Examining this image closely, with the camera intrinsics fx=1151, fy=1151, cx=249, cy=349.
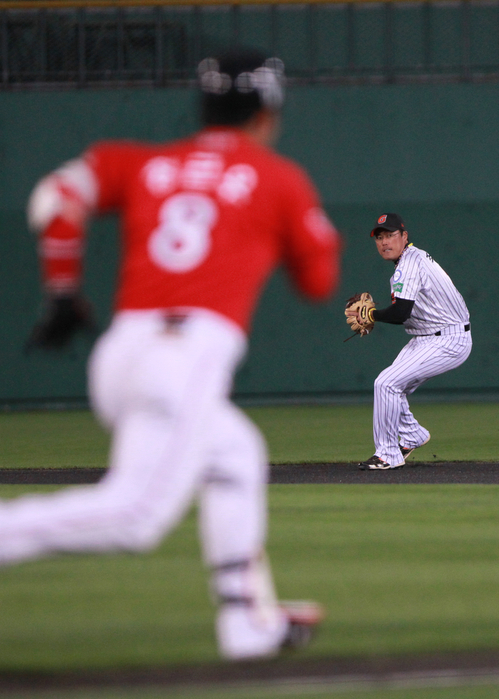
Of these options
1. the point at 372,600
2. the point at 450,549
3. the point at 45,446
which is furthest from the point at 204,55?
the point at 372,600

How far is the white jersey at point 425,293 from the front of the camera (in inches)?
376

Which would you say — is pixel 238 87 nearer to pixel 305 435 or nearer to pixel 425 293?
pixel 425 293

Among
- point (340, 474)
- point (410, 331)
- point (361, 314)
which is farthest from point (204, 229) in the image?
point (410, 331)

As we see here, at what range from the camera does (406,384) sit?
9672 mm

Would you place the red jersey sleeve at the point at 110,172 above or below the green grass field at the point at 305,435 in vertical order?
above

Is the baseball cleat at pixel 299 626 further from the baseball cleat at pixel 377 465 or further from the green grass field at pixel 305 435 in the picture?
the green grass field at pixel 305 435

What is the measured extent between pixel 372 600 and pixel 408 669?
3.49 feet

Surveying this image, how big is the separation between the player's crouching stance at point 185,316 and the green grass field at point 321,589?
456 mm

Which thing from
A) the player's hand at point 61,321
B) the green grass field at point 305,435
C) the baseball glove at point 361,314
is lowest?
the green grass field at point 305,435

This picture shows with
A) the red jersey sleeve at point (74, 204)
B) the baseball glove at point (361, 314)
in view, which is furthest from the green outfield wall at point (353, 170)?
the red jersey sleeve at point (74, 204)

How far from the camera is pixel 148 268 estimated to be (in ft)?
11.9

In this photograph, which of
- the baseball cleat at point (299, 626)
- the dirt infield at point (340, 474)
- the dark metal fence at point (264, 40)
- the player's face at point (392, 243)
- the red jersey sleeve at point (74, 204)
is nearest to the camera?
the red jersey sleeve at point (74, 204)

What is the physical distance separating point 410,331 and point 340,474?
163cm

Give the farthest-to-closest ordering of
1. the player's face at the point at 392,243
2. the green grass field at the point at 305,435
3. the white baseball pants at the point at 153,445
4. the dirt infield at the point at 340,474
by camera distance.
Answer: the green grass field at the point at 305,435 → the player's face at the point at 392,243 → the dirt infield at the point at 340,474 → the white baseball pants at the point at 153,445
